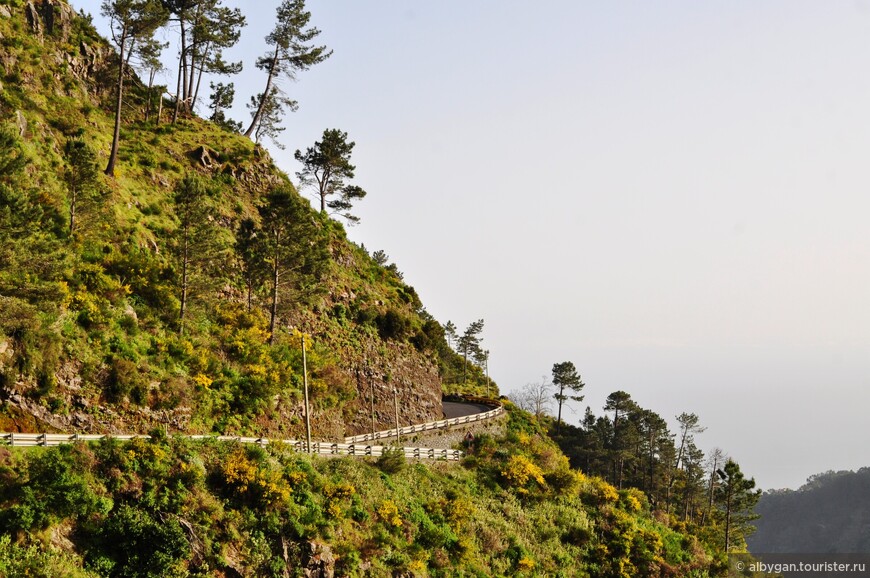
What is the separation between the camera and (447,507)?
39812mm

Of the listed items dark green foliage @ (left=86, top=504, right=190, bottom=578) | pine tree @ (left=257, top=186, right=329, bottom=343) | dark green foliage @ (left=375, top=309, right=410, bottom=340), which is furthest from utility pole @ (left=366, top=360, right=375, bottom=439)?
dark green foliage @ (left=86, top=504, right=190, bottom=578)

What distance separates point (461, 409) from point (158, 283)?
116 feet

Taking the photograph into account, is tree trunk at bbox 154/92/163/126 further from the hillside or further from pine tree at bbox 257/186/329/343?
pine tree at bbox 257/186/329/343

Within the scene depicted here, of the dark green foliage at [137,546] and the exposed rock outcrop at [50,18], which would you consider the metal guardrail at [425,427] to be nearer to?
the dark green foliage at [137,546]

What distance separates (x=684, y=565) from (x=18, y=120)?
56918 mm

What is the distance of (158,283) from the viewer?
138 feet

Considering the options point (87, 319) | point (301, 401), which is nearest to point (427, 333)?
point (301, 401)

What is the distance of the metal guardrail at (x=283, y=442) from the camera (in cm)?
2548

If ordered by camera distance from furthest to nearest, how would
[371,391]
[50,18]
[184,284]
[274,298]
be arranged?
[50,18], [371,391], [274,298], [184,284]

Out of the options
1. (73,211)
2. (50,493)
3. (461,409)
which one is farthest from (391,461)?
(461,409)

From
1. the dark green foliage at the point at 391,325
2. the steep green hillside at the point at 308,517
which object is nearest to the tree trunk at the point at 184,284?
the steep green hillside at the point at 308,517

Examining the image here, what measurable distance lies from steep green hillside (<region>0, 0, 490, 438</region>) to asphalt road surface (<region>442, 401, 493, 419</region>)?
2.73 metres

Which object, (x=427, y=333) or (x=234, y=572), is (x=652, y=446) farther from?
→ (x=234, y=572)

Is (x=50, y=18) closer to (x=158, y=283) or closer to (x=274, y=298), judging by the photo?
(x=158, y=283)
